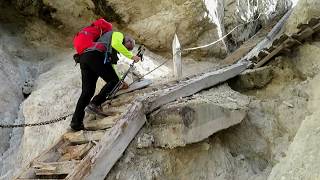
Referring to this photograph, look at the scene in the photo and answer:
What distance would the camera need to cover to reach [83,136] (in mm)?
5887

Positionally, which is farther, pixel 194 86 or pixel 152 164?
pixel 194 86

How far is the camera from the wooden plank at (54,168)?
16.9 ft

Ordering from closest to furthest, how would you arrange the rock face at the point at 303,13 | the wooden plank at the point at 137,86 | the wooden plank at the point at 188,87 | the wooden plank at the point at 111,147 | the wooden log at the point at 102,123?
1. the wooden plank at the point at 111,147
2. the wooden plank at the point at 188,87
3. the wooden log at the point at 102,123
4. the wooden plank at the point at 137,86
5. the rock face at the point at 303,13

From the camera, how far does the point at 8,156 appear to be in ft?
24.7

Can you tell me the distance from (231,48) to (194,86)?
6228 mm

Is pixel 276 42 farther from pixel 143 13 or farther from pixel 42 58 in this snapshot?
pixel 42 58

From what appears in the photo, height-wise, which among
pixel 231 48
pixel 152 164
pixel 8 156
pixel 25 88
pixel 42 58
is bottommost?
pixel 152 164

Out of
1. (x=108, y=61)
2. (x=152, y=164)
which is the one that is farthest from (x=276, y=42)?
(x=152, y=164)

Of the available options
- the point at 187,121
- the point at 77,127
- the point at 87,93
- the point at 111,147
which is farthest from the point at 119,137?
the point at 87,93

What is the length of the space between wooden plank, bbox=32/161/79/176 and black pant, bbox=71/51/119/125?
0.95 metres

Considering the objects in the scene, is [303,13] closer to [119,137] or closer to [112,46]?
[112,46]

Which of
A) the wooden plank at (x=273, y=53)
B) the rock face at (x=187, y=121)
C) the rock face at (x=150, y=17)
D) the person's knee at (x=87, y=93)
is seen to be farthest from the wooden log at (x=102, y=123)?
the rock face at (x=150, y=17)

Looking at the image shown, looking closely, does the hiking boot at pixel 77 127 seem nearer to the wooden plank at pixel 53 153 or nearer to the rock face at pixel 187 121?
the wooden plank at pixel 53 153

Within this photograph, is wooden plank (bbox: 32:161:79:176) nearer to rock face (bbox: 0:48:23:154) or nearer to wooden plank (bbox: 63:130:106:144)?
wooden plank (bbox: 63:130:106:144)
